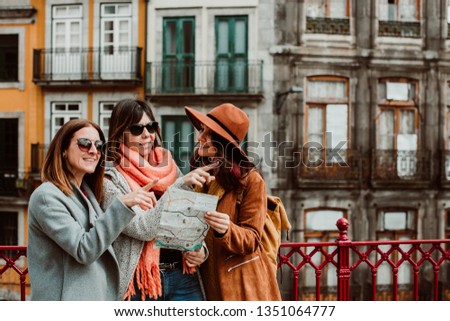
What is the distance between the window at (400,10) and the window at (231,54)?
7.25ft

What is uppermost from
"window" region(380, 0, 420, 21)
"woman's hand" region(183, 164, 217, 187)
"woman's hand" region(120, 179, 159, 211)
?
"window" region(380, 0, 420, 21)

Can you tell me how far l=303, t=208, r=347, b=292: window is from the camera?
830 cm

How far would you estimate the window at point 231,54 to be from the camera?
852 cm

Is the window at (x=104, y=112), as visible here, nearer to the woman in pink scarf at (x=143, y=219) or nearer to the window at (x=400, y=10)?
the window at (x=400, y=10)

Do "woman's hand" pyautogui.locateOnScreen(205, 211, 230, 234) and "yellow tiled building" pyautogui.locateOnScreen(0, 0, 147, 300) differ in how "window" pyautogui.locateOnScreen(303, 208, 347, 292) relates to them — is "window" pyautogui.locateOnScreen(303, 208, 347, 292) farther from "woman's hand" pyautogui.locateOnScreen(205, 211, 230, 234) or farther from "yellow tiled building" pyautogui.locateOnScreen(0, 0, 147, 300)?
"woman's hand" pyautogui.locateOnScreen(205, 211, 230, 234)

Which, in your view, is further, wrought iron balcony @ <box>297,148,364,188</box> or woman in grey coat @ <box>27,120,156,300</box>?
wrought iron balcony @ <box>297,148,364,188</box>

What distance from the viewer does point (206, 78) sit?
335 inches

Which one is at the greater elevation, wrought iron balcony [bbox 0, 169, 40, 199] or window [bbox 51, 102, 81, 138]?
window [bbox 51, 102, 81, 138]

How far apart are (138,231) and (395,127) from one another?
24.0 ft

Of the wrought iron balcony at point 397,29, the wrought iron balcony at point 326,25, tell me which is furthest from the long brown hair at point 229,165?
the wrought iron balcony at point 397,29

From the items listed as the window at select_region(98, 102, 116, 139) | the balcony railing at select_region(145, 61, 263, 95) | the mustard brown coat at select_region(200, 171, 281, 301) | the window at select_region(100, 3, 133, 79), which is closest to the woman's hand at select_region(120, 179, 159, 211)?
the mustard brown coat at select_region(200, 171, 281, 301)

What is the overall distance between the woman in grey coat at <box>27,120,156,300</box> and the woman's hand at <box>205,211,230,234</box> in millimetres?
207

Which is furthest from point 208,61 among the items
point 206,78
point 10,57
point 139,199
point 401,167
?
point 139,199
